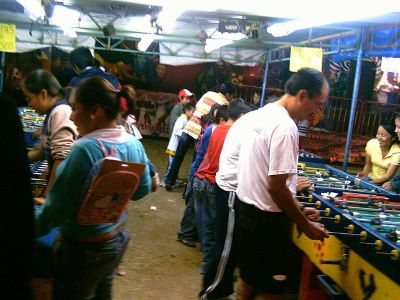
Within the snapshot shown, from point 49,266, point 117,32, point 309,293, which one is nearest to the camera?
point 49,266

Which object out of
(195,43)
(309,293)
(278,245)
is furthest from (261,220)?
(195,43)

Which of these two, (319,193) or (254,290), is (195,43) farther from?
(254,290)

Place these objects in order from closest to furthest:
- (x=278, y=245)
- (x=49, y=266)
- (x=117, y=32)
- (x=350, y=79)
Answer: (x=49, y=266), (x=278, y=245), (x=117, y=32), (x=350, y=79)

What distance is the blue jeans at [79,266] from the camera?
2170 mm

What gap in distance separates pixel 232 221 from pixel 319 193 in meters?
0.93

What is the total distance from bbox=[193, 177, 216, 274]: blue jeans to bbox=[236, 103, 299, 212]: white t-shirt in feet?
4.45

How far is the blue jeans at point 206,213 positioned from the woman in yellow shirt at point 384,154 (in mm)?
2328

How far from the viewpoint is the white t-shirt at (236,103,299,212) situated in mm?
2695

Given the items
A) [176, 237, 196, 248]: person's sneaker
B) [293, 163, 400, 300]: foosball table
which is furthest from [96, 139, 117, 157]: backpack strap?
[176, 237, 196, 248]: person's sneaker

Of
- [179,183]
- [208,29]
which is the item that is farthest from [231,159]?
[208,29]

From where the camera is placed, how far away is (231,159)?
3973mm

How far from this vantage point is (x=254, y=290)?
308 centimetres

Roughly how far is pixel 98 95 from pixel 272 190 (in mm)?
1245

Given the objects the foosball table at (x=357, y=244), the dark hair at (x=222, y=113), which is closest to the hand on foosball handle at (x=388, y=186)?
the foosball table at (x=357, y=244)
